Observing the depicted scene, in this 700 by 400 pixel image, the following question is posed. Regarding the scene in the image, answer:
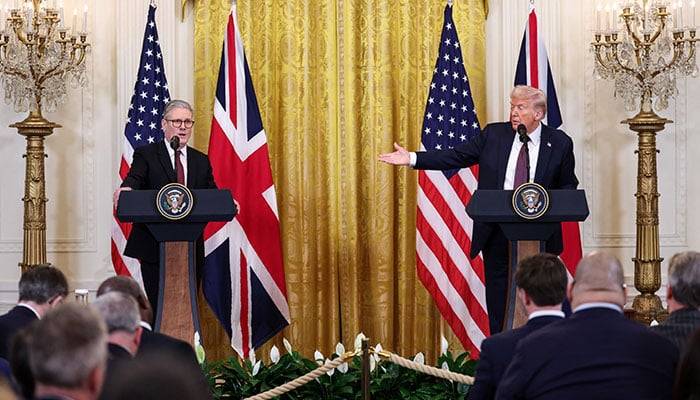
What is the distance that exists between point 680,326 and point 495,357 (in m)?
0.64

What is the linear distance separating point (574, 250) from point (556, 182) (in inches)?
52.2

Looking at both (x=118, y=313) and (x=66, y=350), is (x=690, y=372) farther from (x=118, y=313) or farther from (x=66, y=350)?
(x=118, y=313)

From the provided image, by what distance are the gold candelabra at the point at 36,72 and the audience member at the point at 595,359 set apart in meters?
4.70

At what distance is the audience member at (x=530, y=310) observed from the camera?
3705 millimetres

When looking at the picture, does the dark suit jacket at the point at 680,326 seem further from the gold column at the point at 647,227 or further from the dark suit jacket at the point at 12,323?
the gold column at the point at 647,227

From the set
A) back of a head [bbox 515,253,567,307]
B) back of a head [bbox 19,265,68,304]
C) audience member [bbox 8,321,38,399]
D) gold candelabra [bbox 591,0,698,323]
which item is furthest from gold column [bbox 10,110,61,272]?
audience member [bbox 8,321,38,399]

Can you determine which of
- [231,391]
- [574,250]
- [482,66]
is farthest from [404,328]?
[231,391]

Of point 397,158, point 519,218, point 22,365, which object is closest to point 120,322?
point 22,365

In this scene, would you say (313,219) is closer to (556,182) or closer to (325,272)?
(325,272)

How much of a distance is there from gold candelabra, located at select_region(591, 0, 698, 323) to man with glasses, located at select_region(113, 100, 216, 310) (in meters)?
2.85

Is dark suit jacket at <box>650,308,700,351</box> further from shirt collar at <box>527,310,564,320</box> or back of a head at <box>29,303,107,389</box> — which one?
back of a head at <box>29,303,107,389</box>

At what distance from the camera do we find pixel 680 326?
3.67 m

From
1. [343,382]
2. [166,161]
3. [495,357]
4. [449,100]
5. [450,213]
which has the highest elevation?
[449,100]

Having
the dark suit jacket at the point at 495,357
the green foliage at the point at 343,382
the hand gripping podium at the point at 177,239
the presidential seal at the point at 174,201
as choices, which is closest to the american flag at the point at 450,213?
the green foliage at the point at 343,382
